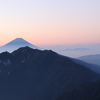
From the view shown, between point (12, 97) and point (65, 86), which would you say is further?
point (12, 97)

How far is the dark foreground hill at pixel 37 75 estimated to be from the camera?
143500mm

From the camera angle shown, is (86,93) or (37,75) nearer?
(86,93)

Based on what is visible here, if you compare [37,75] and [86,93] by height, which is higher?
[37,75]

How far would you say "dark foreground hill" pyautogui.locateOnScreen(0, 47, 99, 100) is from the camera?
143500mm

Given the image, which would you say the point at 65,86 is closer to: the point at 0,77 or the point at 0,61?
the point at 0,77

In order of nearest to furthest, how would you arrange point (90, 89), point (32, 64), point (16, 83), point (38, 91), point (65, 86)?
point (90, 89), point (65, 86), point (38, 91), point (16, 83), point (32, 64)

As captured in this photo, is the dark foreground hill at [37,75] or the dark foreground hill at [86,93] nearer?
the dark foreground hill at [86,93]

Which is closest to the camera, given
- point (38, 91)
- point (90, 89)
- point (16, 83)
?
point (90, 89)

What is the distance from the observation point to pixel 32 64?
176750mm

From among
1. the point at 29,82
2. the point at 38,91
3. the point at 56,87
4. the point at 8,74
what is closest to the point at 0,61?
the point at 8,74

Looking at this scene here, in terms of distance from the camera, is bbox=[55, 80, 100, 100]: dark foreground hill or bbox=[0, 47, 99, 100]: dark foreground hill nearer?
bbox=[55, 80, 100, 100]: dark foreground hill

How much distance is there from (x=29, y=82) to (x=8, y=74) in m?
18.6

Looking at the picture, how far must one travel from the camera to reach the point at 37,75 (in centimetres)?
16912

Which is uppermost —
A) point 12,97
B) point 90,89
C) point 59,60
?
point 59,60
